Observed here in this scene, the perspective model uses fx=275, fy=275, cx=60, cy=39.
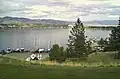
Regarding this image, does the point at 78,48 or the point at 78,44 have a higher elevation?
the point at 78,44

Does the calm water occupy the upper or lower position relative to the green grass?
lower

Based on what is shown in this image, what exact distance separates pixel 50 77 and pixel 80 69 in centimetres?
158

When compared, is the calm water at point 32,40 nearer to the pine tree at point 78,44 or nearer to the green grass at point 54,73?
A: the pine tree at point 78,44

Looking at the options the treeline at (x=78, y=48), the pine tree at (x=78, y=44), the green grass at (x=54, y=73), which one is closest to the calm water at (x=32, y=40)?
the pine tree at (x=78, y=44)

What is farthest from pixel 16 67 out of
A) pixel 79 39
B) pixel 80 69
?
pixel 79 39

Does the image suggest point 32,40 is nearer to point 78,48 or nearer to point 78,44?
point 78,44

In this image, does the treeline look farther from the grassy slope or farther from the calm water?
the calm water

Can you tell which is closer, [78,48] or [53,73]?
[53,73]

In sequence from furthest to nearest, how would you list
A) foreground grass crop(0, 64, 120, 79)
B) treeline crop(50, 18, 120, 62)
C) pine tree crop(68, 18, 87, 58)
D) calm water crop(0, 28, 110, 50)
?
calm water crop(0, 28, 110, 50) < pine tree crop(68, 18, 87, 58) < treeline crop(50, 18, 120, 62) < foreground grass crop(0, 64, 120, 79)

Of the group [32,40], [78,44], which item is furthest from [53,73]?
[32,40]

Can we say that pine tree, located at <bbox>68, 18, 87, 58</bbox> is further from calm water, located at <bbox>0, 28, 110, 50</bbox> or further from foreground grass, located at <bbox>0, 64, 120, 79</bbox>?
calm water, located at <bbox>0, 28, 110, 50</bbox>

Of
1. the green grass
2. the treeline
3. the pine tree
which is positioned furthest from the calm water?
the green grass

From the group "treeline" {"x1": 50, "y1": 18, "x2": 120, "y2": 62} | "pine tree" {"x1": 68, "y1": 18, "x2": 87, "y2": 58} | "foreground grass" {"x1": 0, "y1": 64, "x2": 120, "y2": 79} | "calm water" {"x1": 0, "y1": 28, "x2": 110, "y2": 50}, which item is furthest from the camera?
"calm water" {"x1": 0, "y1": 28, "x2": 110, "y2": 50}

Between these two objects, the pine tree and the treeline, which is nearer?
the treeline
